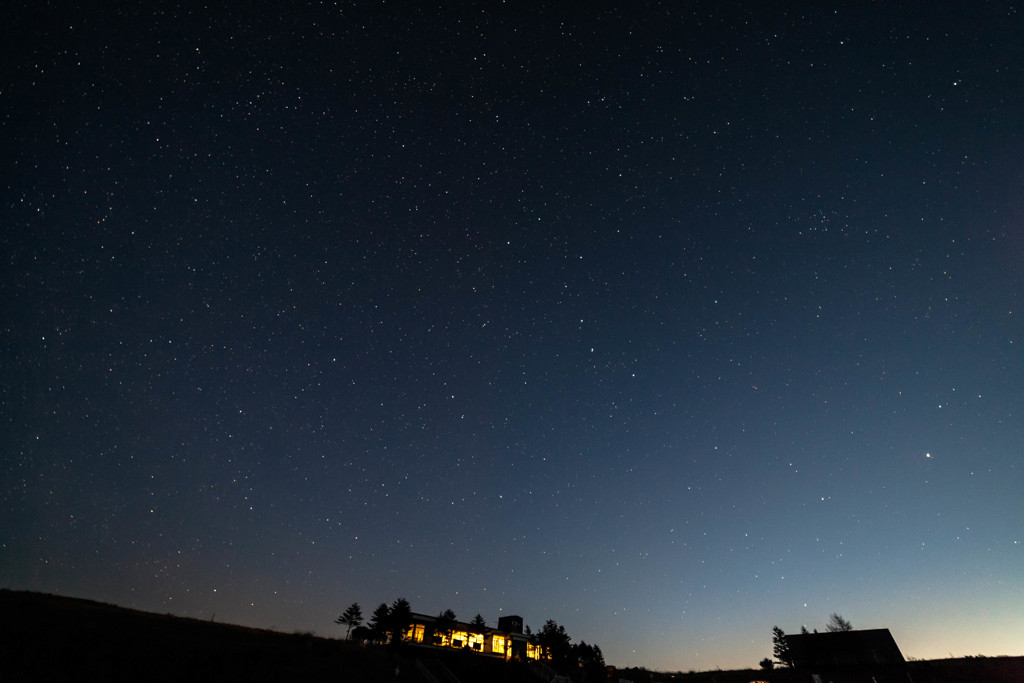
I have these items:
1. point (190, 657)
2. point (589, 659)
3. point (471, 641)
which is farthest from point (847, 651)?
point (190, 657)

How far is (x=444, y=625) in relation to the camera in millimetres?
52250

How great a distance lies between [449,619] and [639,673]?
20.8 m

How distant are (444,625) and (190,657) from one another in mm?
32143

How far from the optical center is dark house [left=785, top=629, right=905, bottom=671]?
50812mm

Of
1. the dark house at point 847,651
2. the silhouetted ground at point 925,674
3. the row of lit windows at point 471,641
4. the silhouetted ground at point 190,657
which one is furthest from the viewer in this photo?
the row of lit windows at point 471,641

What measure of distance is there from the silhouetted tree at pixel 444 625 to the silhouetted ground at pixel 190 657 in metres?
11.8

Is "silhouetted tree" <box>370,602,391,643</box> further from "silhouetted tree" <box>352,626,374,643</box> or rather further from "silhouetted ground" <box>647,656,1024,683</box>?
"silhouetted ground" <box>647,656,1024,683</box>

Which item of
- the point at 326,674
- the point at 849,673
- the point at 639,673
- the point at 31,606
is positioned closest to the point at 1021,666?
the point at 849,673

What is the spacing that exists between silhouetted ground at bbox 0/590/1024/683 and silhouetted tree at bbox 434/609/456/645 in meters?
11.8

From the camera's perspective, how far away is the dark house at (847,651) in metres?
50.8

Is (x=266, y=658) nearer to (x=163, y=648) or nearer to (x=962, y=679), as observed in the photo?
(x=163, y=648)

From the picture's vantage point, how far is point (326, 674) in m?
26.9

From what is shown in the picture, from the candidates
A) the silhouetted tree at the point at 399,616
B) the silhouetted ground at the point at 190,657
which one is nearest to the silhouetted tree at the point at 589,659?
the silhouetted ground at the point at 190,657

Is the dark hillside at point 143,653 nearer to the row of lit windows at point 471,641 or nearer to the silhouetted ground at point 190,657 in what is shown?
the silhouetted ground at point 190,657
